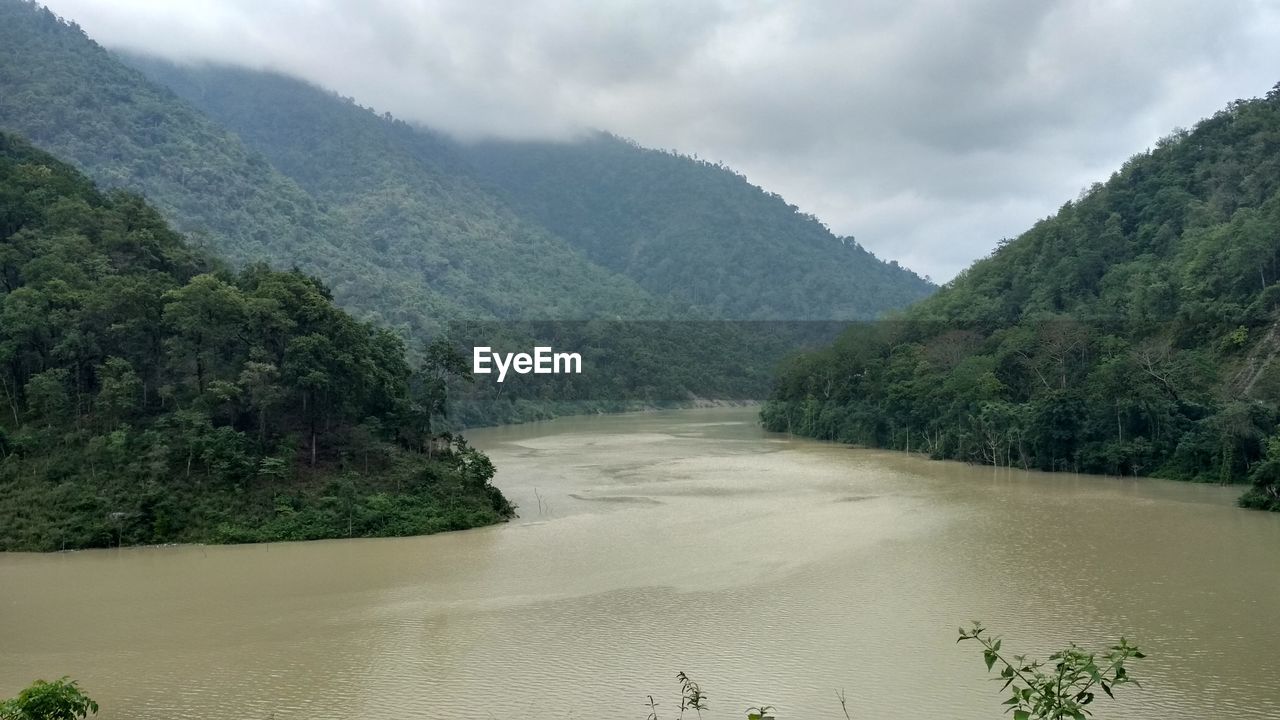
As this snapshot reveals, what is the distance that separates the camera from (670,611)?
38.5ft

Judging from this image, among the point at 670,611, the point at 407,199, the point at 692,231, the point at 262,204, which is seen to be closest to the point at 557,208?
→ the point at 692,231

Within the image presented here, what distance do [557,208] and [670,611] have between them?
114940 mm

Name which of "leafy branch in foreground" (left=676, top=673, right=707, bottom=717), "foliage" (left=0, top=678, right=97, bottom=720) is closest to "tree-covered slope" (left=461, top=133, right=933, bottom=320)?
"leafy branch in foreground" (left=676, top=673, right=707, bottom=717)

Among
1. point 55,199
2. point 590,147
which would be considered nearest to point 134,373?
point 55,199

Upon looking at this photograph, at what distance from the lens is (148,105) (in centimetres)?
6106

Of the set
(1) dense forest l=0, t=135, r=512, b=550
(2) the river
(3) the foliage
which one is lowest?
(2) the river

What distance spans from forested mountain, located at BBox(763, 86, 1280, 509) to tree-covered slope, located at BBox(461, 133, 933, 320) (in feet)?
186

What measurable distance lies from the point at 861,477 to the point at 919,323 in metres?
14.3

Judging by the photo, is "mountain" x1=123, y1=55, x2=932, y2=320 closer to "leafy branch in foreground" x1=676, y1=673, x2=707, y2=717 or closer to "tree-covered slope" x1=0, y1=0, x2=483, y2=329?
"tree-covered slope" x1=0, y1=0, x2=483, y2=329

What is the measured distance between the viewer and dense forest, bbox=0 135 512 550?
16188 mm

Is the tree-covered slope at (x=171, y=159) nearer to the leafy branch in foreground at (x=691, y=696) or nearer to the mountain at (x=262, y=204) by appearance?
the mountain at (x=262, y=204)

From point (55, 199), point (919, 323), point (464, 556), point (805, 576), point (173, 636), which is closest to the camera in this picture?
point (173, 636)

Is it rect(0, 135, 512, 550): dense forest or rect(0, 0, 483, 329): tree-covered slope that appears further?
rect(0, 0, 483, 329): tree-covered slope

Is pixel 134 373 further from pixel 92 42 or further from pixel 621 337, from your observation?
pixel 92 42
